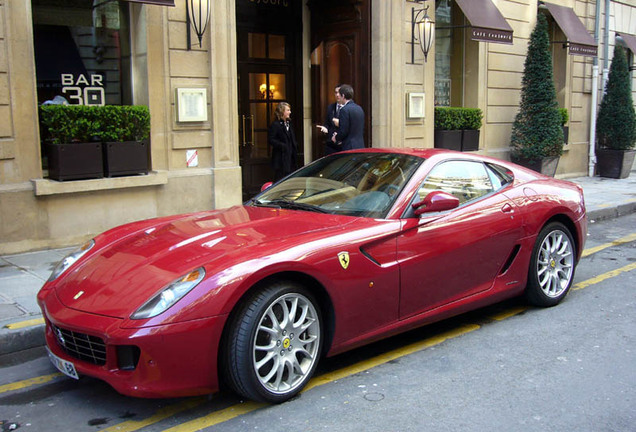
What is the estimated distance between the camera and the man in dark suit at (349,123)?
376 inches

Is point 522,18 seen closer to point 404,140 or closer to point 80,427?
point 404,140

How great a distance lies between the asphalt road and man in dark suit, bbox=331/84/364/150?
456 centimetres

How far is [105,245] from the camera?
4.54 meters

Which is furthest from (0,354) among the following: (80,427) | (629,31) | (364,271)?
(629,31)

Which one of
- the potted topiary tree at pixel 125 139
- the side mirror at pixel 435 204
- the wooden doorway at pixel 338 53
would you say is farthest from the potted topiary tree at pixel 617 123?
the side mirror at pixel 435 204

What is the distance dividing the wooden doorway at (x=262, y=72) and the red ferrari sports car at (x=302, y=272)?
6033 mm

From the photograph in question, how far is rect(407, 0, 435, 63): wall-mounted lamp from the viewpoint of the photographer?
12.2 meters

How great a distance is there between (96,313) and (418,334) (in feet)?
8.33

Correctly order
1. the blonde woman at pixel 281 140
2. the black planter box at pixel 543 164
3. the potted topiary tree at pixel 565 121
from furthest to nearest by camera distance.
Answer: the potted topiary tree at pixel 565 121
the black planter box at pixel 543 164
the blonde woman at pixel 281 140

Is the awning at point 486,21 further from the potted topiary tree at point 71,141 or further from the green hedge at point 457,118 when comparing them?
the potted topiary tree at point 71,141

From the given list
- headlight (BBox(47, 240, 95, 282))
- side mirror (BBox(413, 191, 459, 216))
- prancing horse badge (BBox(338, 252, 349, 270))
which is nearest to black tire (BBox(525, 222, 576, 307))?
side mirror (BBox(413, 191, 459, 216))

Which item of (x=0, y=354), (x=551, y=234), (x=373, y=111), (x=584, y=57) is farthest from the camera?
(x=584, y=57)

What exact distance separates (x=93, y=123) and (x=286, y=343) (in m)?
5.19

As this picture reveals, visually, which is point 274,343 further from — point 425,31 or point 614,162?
point 614,162
